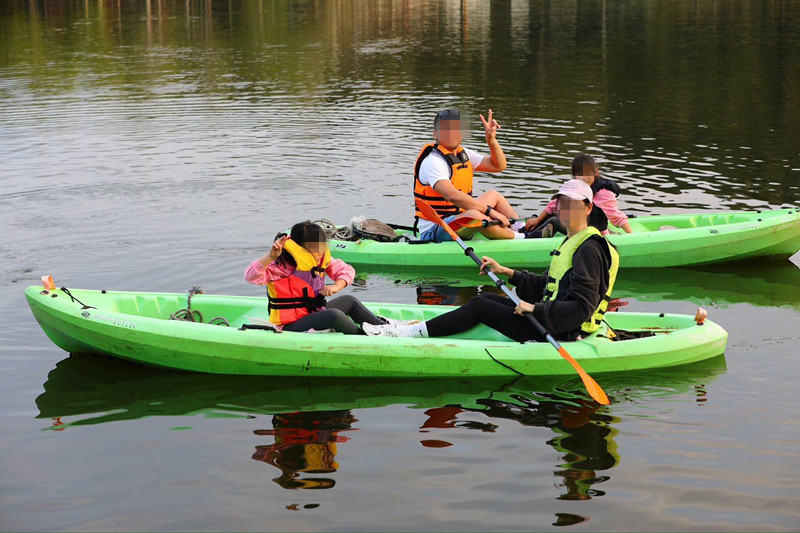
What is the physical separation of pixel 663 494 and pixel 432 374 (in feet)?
7.00

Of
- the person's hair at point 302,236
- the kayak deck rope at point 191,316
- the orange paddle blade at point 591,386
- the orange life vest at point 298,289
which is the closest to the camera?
the orange paddle blade at point 591,386

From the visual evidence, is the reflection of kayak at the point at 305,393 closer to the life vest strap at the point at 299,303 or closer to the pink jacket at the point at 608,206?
the life vest strap at the point at 299,303

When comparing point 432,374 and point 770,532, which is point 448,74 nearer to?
point 432,374

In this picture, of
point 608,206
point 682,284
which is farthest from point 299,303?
point 682,284

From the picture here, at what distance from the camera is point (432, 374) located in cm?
712

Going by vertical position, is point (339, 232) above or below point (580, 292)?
below

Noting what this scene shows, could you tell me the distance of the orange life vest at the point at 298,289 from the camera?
7.04 meters

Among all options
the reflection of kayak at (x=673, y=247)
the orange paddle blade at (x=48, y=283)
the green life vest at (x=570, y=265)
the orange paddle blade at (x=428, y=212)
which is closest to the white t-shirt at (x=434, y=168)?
the orange paddle blade at (x=428, y=212)

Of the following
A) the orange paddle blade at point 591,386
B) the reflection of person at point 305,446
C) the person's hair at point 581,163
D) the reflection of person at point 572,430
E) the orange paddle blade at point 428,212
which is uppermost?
the person's hair at point 581,163

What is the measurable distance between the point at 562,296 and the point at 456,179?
11.7ft

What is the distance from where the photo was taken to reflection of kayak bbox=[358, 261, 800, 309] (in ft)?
30.7

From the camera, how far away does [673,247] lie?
10031 mm

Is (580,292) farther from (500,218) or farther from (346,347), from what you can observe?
(500,218)

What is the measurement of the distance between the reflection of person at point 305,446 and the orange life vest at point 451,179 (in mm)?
3768
